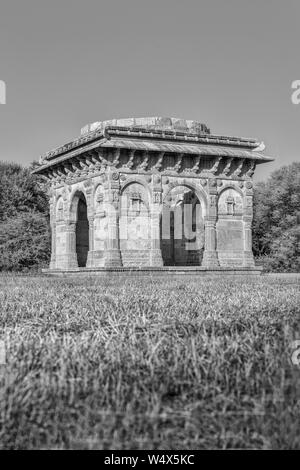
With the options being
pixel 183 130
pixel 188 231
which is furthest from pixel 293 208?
pixel 183 130

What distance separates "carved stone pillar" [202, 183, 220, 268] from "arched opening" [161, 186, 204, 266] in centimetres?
184

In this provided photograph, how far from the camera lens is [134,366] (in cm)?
458

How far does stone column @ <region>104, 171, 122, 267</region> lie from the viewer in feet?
94.2

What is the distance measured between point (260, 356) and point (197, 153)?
26363 mm

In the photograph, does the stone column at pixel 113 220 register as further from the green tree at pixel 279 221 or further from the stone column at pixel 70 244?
the green tree at pixel 279 221

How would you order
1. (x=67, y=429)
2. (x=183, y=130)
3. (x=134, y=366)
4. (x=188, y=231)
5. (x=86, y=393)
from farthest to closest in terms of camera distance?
(x=188, y=231) → (x=183, y=130) → (x=134, y=366) → (x=86, y=393) → (x=67, y=429)

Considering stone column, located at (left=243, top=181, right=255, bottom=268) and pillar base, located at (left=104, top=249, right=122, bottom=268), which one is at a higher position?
stone column, located at (left=243, top=181, right=255, bottom=268)

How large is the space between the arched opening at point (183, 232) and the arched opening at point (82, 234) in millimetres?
3601

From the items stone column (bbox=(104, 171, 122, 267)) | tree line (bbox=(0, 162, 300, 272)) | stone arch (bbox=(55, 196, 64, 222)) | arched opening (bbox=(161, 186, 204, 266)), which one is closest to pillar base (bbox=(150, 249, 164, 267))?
stone column (bbox=(104, 171, 122, 267))

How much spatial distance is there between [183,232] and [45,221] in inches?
636

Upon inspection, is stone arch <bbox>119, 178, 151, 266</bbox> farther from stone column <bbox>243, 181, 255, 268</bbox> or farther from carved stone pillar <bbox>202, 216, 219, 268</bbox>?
stone column <bbox>243, 181, 255, 268</bbox>

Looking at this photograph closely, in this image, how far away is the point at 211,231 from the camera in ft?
104
